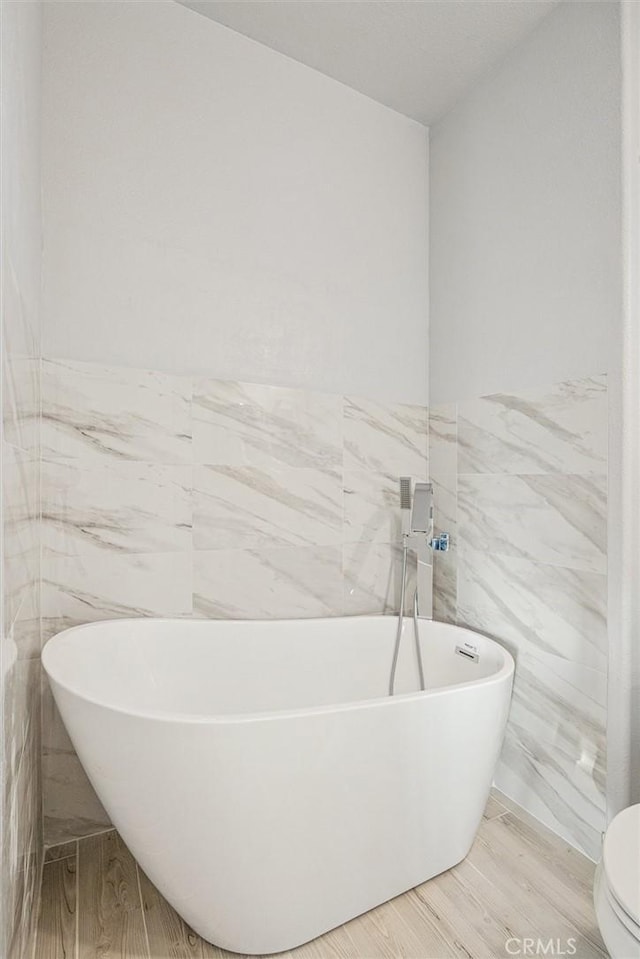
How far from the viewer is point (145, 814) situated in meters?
1.11

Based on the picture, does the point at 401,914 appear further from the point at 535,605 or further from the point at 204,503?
the point at 204,503

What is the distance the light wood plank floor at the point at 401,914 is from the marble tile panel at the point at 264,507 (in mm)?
973

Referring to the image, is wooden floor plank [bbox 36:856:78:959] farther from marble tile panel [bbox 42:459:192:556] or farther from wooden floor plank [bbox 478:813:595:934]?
wooden floor plank [bbox 478:813:595:934]

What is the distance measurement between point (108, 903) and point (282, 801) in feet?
2.23

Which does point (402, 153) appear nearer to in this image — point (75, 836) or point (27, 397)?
point (27, 397)

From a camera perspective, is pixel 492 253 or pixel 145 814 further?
pixel 492 253

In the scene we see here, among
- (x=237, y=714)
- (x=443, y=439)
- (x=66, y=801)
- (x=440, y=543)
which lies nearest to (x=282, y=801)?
(x=237, y=714)

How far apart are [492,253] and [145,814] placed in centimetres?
207

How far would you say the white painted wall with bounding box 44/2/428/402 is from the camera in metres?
1.67

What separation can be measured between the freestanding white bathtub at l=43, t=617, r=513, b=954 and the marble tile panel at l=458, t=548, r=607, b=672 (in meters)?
0.23

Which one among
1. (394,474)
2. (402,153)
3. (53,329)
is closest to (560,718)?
(394,474)

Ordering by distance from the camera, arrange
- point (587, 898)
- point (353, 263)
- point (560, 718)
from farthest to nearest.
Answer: point (353, 263) < point (560, 718) < point (587, 898)

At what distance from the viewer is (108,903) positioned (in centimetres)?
138

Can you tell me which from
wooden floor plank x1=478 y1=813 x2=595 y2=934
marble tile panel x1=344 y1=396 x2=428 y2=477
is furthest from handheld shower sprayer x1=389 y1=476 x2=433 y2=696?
wooden floor plank x1=478 y1=813 x2=595 y2=934
